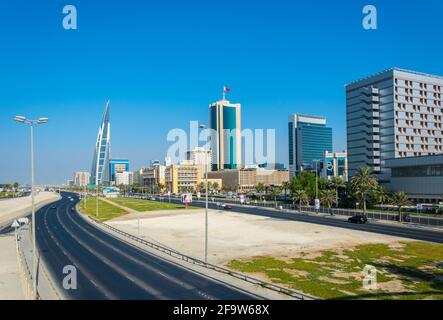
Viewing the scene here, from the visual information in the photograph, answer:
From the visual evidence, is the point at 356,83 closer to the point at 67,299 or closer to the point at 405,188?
the point at 405,188

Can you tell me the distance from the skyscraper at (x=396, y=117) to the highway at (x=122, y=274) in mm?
94695

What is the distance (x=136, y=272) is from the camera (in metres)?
35.0

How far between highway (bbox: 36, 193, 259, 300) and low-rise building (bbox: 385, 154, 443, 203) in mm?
71664

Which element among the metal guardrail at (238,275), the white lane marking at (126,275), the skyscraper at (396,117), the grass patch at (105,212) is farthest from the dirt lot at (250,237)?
the skyscraper at (396,117)

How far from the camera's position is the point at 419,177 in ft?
308

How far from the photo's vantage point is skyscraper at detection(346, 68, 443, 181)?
398 ft

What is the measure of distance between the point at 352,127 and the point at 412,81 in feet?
76.2

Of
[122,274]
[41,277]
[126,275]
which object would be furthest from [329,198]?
[41,277]

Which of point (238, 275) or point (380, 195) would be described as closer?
point (238, 275)

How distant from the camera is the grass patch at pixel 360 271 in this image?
1099 inches

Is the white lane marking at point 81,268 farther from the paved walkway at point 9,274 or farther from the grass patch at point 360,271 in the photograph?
the grass patch at point 360,271

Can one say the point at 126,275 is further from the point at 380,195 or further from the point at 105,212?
the point at 105,212

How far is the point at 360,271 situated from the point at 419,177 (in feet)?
227

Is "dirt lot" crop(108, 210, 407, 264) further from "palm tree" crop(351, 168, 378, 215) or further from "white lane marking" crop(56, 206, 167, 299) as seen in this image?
"palm tree" crop(351, 168, 378, 215)
